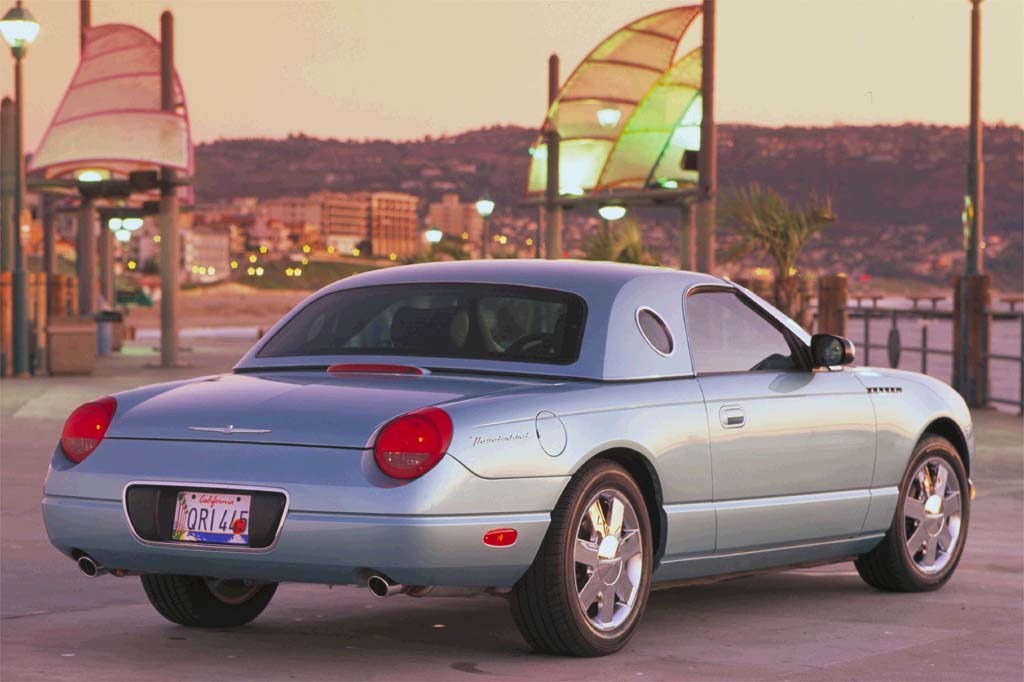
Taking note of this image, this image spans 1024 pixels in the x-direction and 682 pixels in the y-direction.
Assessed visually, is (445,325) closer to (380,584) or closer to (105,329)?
(380,584)

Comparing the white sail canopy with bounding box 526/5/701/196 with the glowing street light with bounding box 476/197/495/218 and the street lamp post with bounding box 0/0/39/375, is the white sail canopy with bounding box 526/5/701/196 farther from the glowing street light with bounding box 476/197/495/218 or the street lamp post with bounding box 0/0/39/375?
the street lamp post with bounding box 0/0/39/375

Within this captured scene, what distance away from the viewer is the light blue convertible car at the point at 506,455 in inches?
271

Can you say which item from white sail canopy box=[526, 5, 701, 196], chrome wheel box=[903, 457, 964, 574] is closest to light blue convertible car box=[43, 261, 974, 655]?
chrome wheel box=[903, 457, 964, 574]

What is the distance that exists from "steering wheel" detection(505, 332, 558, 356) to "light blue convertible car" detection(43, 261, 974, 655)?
0.04 feet

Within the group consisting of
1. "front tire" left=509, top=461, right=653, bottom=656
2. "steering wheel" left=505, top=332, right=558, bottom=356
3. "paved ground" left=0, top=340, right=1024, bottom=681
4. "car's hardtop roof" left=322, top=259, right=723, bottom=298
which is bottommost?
"paved ground" left=0, top=340, right=1024, bottom=681

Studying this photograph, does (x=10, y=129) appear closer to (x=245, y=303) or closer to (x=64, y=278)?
(x=64, y=278)

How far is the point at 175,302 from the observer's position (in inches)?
1371

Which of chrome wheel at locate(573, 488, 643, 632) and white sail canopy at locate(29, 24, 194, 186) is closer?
chrome wheel at locate(573, 488, 643, 632)

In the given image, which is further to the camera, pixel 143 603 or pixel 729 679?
pixel 143 603

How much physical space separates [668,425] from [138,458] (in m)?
2.06

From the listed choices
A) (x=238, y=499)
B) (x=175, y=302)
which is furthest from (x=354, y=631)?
(x=175, y=302)

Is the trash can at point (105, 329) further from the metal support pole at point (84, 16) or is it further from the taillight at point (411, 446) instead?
the taillight at point (411, 446)

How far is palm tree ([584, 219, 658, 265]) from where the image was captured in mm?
40906

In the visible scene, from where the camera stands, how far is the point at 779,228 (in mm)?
30125
